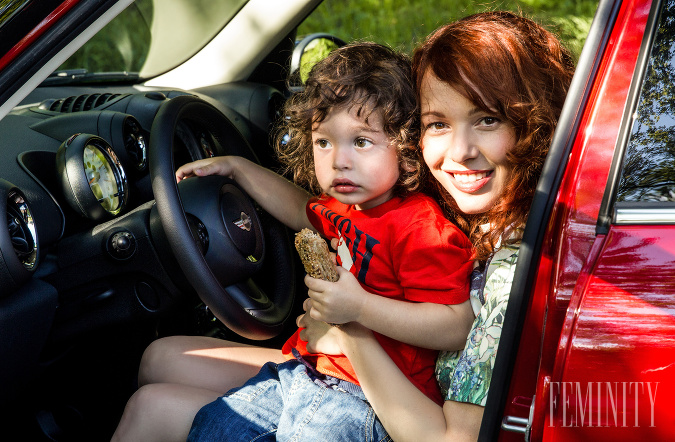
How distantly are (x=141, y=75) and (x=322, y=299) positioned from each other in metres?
1.90

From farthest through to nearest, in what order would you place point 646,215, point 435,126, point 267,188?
point 267,188 → point 435,126 → point 646,215

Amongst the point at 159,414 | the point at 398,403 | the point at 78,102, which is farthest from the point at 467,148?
the point at 78,102

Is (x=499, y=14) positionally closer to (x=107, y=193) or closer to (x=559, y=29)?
(x=559, y=29)

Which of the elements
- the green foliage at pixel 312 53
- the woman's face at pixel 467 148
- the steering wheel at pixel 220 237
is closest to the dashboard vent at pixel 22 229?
the steering wheel at pixel 220 237

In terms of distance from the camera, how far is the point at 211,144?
2234 mm

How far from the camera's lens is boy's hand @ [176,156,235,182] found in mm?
1979

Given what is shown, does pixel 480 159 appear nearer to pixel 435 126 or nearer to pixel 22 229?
pixel 435 126

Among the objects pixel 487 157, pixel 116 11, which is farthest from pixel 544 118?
pixel 116 11

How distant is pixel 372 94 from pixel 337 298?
57cm

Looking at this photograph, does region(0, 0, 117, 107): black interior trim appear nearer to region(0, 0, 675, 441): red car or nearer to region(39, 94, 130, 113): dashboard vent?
region(0, 0, 675, 441): red car

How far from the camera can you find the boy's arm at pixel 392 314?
1.51 metres

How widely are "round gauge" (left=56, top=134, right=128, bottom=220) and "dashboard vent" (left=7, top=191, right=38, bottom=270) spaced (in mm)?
160

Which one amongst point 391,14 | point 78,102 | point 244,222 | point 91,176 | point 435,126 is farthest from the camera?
point 391,14

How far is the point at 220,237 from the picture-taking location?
1819 millimetres
